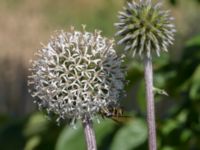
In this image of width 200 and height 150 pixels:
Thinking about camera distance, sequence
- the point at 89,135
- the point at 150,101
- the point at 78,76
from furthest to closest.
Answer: the point at 78,76 < the point at 89,135 < the point at 150,101

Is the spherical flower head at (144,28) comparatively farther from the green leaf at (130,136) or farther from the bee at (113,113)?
the green leaf at (130,136)

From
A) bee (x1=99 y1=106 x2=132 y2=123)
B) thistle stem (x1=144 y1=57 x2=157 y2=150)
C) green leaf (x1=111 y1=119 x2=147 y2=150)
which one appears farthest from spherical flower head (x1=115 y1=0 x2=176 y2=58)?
green leaf (x1=111 y1=119 x2=147 y2=150)

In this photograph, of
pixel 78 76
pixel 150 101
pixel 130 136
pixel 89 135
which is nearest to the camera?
pixel 150 101

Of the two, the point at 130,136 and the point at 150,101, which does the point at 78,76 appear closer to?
the point at 150,101

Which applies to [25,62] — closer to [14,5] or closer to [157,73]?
[14,5]

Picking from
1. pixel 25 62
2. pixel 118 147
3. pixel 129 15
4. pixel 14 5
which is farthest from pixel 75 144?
pixel 14 5

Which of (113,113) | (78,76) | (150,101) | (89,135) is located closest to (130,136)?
(113,113)

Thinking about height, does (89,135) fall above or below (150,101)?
below
